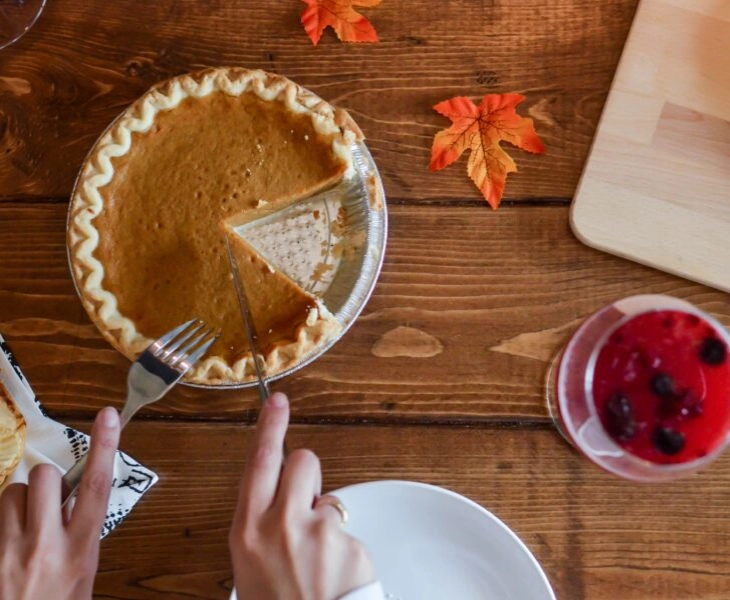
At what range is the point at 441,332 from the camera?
1455 mm

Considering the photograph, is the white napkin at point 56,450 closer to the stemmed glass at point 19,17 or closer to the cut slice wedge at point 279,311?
the cut slice wedge at point 279,311

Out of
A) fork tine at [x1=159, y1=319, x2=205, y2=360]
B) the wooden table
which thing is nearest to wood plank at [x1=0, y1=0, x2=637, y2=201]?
the wooden table

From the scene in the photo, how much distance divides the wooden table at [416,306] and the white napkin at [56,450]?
2 centimetres

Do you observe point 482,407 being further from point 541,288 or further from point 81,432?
point 81,432

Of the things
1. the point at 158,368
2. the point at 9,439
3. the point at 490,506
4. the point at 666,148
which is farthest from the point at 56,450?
the point at 666,148

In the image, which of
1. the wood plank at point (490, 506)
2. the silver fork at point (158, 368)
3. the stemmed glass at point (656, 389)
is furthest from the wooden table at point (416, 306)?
the stemmed glass at point (656, 389)

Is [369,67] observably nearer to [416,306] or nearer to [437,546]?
[416,306]

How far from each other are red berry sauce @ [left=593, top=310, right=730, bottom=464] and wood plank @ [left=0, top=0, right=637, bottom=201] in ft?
1.28

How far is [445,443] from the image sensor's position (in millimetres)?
1438

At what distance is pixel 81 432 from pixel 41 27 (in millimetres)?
792

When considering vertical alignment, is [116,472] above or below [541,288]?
below

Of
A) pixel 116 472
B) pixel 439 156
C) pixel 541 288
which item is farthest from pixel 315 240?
pixel 116 472

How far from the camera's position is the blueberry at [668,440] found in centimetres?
118

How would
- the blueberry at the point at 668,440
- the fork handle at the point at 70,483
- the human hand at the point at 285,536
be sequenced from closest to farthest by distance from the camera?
the human hand at the point at 285,536 → the blueberry at the point at 668,440 → the fork handle at the point at 70,483
